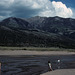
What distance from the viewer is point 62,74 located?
25.3 meters

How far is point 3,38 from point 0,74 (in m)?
149

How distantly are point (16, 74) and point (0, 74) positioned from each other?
2592 millimetres

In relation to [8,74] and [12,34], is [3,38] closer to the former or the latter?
[12,34]

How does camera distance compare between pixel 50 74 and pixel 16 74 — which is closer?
pixel 50 74

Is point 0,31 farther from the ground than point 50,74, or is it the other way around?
point 0,31

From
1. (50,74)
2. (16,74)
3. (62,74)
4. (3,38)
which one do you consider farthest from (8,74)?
(3,38)

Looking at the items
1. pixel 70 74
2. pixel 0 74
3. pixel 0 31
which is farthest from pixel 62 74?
pixel 0 31

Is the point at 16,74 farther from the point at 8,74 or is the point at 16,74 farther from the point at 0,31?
the point at 0,31

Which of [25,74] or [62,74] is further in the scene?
[25,74]

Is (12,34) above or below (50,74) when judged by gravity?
above

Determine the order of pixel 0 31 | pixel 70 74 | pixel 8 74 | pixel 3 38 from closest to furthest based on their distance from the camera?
1. pixel 70 74
2. pixel 8 74
3. pixel 3 38
4. pixel 0 31

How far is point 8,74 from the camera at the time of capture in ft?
90.2

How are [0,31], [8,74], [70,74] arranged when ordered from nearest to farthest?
1. [70,74]
2. [8,74]
3. [0,31]

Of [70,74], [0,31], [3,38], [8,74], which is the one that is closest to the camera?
[70,74]
